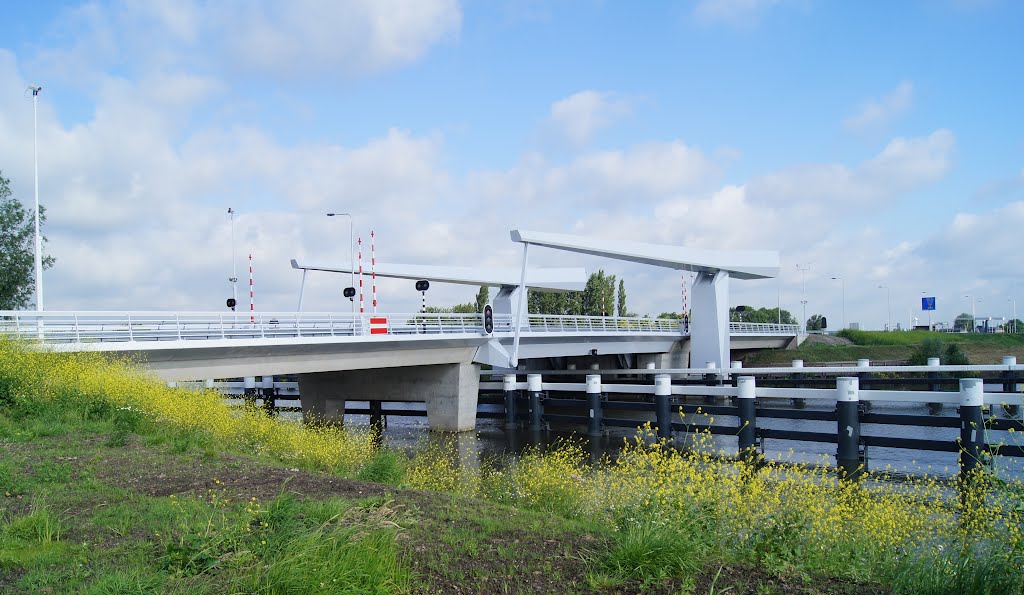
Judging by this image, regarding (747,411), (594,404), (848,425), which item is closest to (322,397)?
(594,404)

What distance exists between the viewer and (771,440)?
24.8 m

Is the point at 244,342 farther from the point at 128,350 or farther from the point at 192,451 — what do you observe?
the point at 192,451

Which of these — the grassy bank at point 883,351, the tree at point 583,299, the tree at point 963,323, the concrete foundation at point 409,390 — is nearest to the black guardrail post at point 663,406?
the concrete foundation at point 409,390

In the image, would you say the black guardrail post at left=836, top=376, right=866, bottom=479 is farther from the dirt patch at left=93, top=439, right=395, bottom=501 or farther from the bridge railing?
the bridge railing

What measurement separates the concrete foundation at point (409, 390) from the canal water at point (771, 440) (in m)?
0.96

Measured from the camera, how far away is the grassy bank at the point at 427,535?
5145 mm

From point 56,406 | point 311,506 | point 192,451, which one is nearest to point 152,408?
point 56,406

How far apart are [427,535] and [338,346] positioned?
2007 cm

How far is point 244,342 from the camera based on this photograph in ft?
72.1

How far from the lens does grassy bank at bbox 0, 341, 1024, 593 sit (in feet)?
16.9

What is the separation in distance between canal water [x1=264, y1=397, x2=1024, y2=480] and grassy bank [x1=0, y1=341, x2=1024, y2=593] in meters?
8.43

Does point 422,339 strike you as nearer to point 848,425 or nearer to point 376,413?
point 376,413

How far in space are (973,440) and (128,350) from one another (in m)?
21.9

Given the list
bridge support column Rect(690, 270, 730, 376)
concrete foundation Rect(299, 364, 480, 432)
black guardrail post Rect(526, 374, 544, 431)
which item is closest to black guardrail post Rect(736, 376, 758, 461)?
black guardrail post Rect(526, 374, 544, 431)
